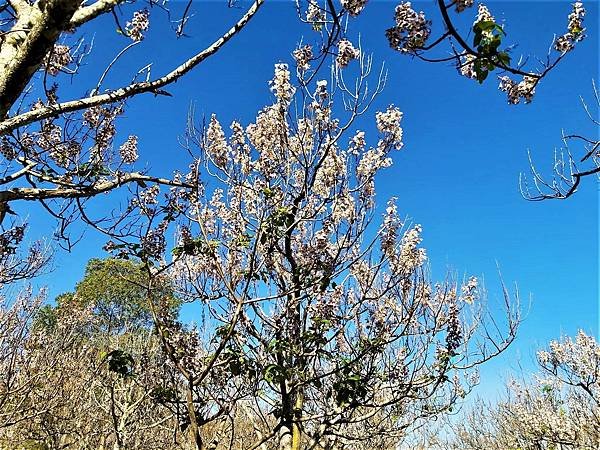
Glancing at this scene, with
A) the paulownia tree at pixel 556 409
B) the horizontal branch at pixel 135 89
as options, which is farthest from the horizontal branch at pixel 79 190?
the paulownia tree at pixel 556 409

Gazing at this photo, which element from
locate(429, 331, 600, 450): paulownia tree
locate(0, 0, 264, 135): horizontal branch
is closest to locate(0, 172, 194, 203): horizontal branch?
locate(0, 0, 264, 135): horizontal branch

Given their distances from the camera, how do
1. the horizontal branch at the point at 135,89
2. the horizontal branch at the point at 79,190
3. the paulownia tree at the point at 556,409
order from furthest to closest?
the paulownia tree at the point at 556,409 < the horizontal branch at the point at 79,190 < the horizontal branch at the point at 135,89

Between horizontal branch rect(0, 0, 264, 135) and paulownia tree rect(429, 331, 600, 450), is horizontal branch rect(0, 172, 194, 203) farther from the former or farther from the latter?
paulownia tree rect(429, 331, 600, 450)

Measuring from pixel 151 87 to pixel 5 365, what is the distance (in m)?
9.59

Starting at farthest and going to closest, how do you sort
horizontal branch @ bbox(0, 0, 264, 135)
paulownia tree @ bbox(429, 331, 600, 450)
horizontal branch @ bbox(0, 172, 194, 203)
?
Answer: paulownia tree @ bbox(429, 331, 600, 450) < horizontal branch @ bbox(0, 172, 194, 203) < horizontal branch @ bbox(0, 0, 264, 135)

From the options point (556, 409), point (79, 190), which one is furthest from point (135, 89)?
Result: point (556, 409)

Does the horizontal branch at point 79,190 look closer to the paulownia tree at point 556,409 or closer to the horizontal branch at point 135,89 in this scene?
the horizontal branch at point 135,89

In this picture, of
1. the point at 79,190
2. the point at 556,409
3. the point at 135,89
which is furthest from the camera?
the point at 556,409

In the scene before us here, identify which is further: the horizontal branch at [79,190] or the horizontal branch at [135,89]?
the horizontal branch at [79,190]

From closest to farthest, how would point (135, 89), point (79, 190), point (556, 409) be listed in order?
point (135, 89) < point (79, 190) < point (556, 409)

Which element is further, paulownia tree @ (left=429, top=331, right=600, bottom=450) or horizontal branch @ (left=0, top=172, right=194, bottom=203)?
paulownia tree @ (left=429, top=331, right=600, bottom=450)

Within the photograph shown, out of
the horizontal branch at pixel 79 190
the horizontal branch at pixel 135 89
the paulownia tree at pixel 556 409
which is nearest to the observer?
the horizontal branch at pixel 135 89

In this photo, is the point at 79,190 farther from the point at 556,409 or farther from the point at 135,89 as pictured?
the point at 556,409

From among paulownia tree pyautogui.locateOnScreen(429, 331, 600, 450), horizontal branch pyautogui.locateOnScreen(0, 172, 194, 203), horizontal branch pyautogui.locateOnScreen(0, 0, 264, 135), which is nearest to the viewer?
horizontal branch pyautogui.locateOnScreen(0, 0, 264, 135)
